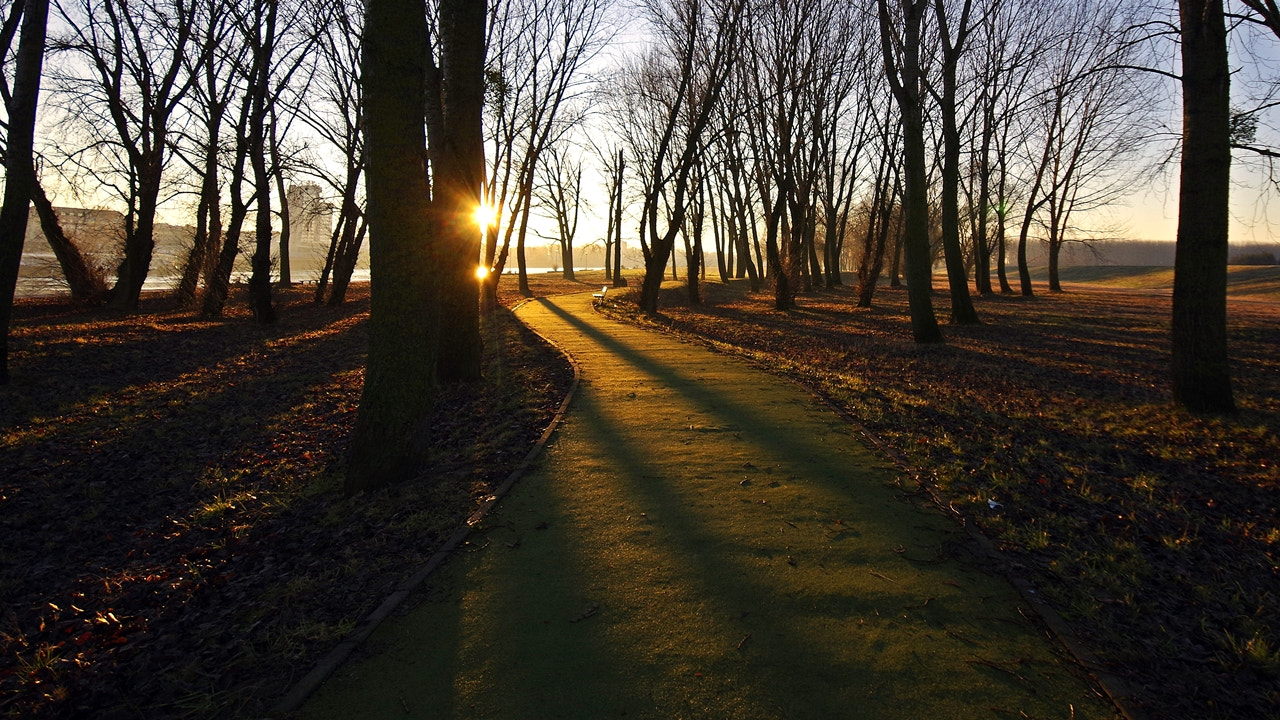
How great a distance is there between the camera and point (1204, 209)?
670cm

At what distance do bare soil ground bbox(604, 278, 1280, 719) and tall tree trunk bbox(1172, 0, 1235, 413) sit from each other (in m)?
0.58

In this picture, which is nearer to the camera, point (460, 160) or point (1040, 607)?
point (1040, 607)

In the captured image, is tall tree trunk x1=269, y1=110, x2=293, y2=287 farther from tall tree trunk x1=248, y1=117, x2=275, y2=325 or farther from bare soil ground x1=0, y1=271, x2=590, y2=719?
bare soil ground x1=0, y1=271, x2=590, y2=719

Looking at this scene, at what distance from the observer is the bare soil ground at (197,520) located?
2990 mm

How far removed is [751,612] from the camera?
3.26m

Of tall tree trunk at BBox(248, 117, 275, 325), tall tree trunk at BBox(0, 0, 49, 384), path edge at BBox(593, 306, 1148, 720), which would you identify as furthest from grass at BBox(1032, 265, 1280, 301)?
tall tree trunk at BBox(0, 0, 49, 384)

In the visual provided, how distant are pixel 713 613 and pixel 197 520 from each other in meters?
4.35

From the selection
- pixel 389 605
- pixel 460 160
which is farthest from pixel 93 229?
pixel 389 605

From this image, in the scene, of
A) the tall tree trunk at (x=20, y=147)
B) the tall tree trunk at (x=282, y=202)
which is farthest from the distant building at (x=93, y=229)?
the tall tree trunk at (x=20, y=147)

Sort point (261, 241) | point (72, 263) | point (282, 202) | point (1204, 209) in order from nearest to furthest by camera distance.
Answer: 1. point (1204, 209)
2. point (261, 241)
3. point (72, 263)
4. point (282, 202)

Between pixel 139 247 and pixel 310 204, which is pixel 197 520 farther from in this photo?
pixel 310 204

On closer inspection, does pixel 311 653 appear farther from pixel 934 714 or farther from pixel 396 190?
pixel 396 190

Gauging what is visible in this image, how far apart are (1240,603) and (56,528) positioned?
817 centimetres

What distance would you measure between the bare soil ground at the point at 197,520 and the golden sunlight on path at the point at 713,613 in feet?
1.79
